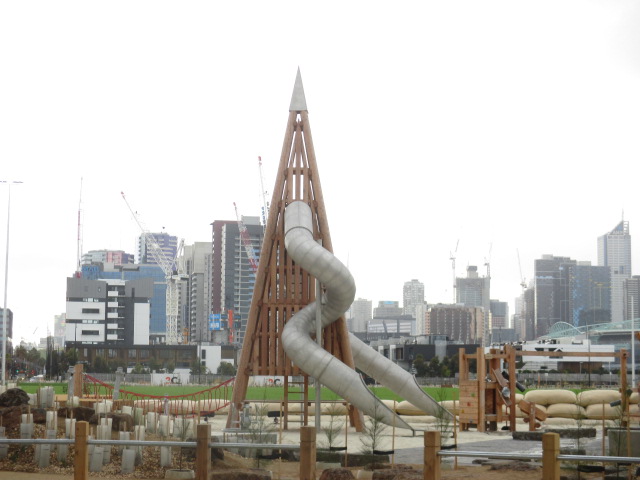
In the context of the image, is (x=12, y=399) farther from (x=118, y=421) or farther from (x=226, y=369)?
(x=226, y=369)

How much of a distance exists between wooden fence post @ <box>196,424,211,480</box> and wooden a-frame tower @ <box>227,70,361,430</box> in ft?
58.1

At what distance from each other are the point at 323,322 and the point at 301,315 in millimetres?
937

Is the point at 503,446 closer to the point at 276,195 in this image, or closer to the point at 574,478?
the point at 574,478

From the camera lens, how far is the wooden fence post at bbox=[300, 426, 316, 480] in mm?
15016

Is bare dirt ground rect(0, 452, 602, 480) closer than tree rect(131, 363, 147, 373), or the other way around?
bare dirt ground rect(0, 452, 602, 480)

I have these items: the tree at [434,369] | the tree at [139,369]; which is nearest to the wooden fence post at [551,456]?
the tree at [434,369]

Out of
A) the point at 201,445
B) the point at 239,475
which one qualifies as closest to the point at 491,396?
the point at 239,475

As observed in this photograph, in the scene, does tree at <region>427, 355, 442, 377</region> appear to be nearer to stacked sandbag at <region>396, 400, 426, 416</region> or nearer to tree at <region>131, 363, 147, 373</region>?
tree at <region>131, 363, 147, 373</region>

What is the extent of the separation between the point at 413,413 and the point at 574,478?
21.5 meters

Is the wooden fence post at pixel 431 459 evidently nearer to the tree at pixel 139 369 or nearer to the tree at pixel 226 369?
the tree at pixel 139 369

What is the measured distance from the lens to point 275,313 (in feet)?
113

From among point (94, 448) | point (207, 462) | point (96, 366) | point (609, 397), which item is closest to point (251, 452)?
point (94, 448)

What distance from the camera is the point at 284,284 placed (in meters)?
35.3

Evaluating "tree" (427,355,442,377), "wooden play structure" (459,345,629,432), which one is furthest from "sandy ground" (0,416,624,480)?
"tree" (427,355,442,377)
